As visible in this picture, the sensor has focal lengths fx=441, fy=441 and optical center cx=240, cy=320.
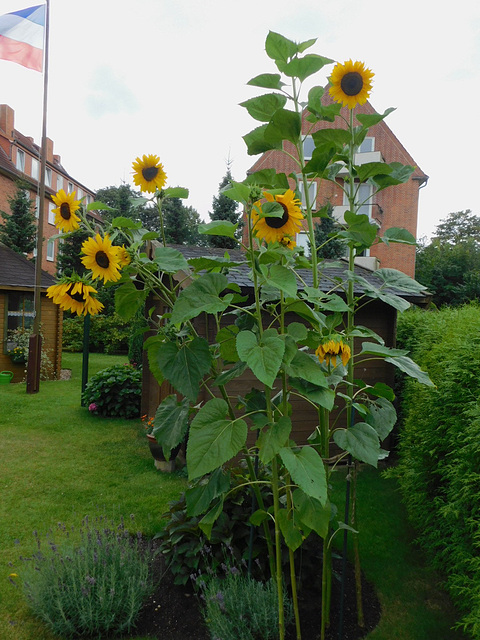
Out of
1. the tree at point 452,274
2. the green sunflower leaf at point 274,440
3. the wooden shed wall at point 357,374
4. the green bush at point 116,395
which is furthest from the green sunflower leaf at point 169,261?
the tree at point 452,274

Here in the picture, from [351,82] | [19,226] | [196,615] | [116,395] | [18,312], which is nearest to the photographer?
[351,82]

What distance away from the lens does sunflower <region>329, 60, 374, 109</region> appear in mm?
1829

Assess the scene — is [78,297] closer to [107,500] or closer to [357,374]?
[107,500]

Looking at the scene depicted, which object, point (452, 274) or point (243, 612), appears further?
point (452, 274)

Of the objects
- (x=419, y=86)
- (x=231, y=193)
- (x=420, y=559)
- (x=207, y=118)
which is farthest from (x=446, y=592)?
(x=207, y=118)

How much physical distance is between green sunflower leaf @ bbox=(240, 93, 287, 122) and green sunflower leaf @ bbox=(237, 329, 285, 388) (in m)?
0.91

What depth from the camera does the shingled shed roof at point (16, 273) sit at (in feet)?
35.3

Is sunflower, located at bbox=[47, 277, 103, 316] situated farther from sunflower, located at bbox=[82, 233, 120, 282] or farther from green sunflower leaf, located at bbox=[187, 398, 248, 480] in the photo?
green sunflower leaf, located at bbox=[187, 398, 248, 480]

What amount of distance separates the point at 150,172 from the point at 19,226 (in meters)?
19.3

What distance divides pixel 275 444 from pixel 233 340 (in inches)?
21.0

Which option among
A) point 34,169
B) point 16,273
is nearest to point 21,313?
point 16,273

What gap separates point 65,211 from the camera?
65.9 inches

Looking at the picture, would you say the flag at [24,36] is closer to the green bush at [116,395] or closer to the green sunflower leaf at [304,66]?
the green bush at [116,395]

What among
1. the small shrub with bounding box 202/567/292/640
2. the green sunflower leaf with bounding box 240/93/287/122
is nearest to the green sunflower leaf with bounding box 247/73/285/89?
the green sunflower leaf with bounding box 240/93/287/122
